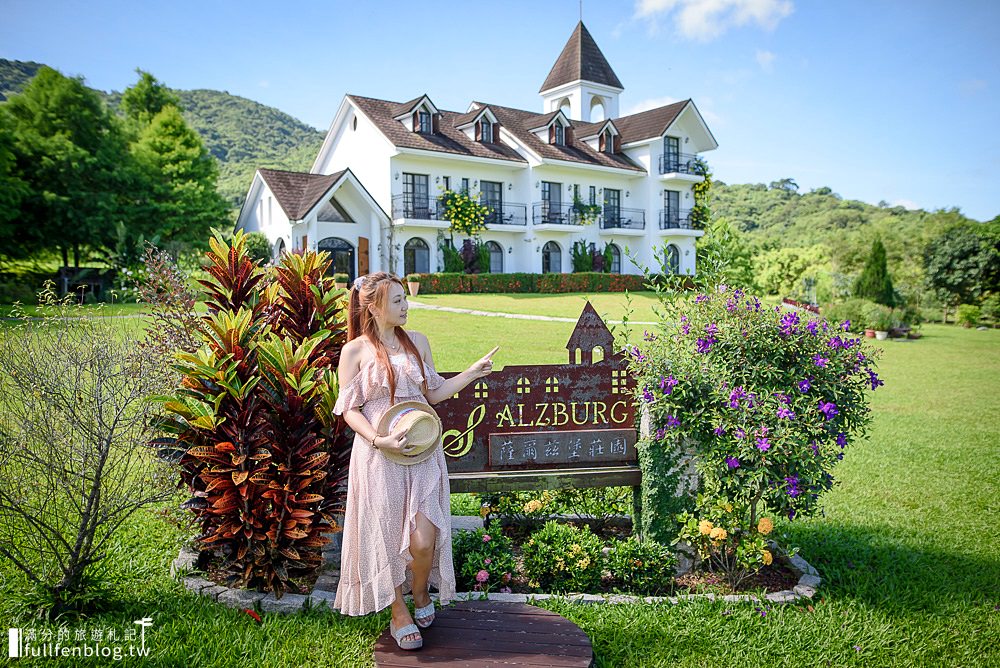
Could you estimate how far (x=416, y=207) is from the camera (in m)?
25.8

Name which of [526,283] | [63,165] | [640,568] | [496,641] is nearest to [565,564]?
[640,568]

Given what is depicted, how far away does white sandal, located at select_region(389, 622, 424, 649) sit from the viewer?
10.3 feet

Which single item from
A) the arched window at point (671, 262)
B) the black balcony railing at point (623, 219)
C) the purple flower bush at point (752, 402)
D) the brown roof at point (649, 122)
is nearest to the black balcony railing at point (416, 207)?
the black balcony railing at point (623, 219)

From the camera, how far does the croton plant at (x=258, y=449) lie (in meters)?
3.58

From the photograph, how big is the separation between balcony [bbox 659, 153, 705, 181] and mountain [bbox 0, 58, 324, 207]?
2747 cm

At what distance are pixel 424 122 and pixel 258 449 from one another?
24498mm

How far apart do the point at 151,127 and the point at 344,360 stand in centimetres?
3168

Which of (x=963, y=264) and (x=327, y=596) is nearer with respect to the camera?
(x=327, y=596)

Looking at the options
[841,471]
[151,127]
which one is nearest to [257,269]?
[841,471]

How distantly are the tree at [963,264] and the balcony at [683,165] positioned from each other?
10911 mm

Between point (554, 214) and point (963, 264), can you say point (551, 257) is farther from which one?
point (963, 264)

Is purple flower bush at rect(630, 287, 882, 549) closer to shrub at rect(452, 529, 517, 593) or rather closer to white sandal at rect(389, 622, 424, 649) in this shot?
shrub at rect(452, 529, 517, 593)

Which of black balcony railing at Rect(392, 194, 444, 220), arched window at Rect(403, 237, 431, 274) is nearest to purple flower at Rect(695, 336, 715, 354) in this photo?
black balcony railing at Rect(392, 194, 444, 220)

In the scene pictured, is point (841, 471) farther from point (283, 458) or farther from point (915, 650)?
point (283, 458)
